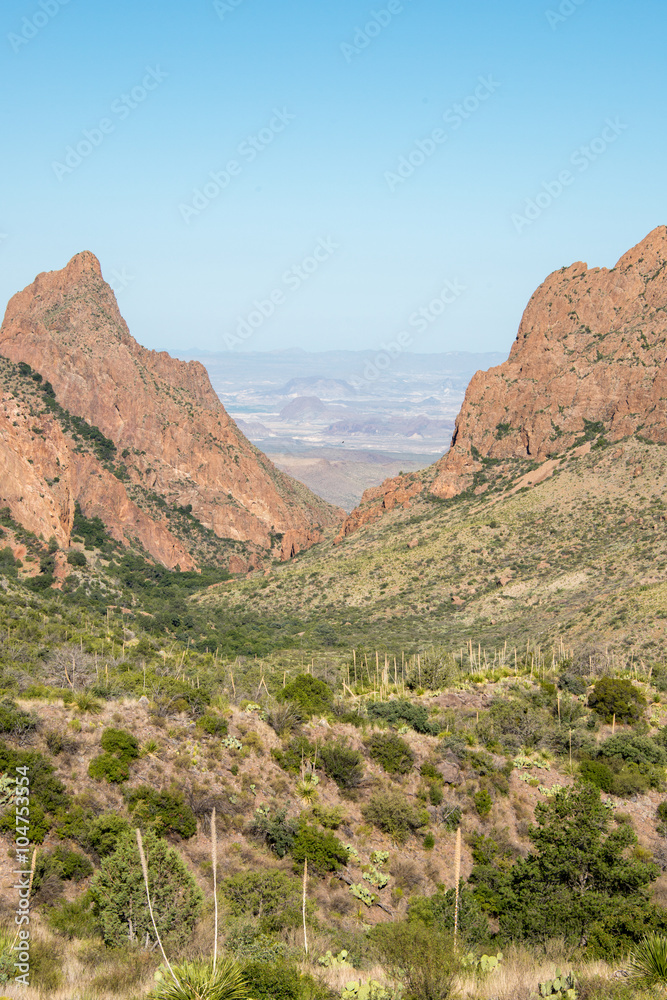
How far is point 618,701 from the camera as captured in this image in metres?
34.3

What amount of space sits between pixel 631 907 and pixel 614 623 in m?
37.0

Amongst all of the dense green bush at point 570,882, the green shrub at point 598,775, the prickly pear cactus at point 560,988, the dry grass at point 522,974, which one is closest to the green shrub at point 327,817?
the dense green bush at point 570,882

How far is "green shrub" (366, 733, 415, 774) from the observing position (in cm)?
2902

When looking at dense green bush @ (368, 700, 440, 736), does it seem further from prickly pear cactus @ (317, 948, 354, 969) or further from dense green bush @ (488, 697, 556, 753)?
prickly pear cactus @ (317, 948, 354, 969)

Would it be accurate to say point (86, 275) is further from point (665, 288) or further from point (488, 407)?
point (665, 288)

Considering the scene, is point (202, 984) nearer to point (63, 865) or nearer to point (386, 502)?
point (63, 865)

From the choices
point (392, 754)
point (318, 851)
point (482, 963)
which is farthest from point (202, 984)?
point (392, 754)

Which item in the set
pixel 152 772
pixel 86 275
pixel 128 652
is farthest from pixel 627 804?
pixel 86 275

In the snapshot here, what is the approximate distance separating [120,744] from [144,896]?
7936 millimetres

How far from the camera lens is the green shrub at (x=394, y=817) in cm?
2588

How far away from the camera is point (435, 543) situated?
290 feet

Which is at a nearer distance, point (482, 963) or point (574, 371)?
point (482, 963)

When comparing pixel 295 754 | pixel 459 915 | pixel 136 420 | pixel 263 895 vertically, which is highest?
pixel 136 420

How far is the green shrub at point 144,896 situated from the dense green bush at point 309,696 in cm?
1288
